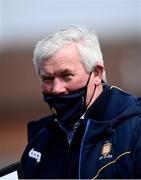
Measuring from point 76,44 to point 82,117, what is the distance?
0.35m

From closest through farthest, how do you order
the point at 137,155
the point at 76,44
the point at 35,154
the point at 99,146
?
the point at 137,155, the point at 99,146, the point at 76,44, the point at 35,154

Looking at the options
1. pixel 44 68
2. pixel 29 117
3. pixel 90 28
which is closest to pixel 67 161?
pixel 44 68

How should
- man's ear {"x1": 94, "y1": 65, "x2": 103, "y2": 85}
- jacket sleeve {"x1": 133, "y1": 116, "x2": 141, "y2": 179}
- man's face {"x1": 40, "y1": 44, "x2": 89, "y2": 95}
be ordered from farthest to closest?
man's ear {"x1": 94, "y1": 65, "x2": 103, "y2": 85} < man's face {"x1": 40, "y1": 44, "x2": 89, "y2": 95} < jacket sleeve {"x1": 133, "y1": 116, "x2": 141, "y2": 179}

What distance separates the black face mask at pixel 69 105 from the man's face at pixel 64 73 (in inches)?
1.0

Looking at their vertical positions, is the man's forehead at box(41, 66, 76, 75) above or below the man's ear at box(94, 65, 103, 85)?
above

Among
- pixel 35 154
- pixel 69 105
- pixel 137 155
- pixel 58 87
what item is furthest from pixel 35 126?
pixel 137 155

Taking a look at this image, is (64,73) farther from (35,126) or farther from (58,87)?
(35,126)

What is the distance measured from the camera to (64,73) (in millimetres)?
2830

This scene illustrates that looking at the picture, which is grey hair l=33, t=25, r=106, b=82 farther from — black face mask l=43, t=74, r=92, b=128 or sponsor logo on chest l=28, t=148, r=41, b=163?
sponsor logo on chest l=28, t=148, r=41, b=163

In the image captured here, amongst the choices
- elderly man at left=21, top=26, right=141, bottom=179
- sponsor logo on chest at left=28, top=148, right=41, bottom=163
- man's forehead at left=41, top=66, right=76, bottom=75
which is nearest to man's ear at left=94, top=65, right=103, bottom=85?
elderly man at left=21, top=26, right=141, bottom=179

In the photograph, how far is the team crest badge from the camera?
271 centimetres

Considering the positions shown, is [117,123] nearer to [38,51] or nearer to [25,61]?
[38,51]

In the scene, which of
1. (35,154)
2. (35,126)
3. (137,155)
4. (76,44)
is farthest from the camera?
(35,126)

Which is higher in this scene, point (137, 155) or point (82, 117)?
point (82, 117)
